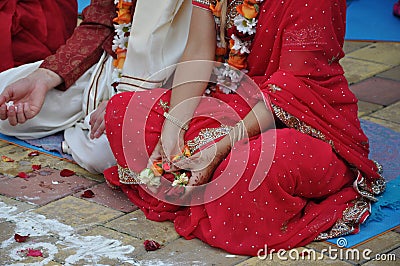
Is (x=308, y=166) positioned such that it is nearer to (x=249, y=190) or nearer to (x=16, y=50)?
(x=249, y=190)

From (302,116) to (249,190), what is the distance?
372 millimetres

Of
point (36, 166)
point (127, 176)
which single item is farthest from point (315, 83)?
point (36, 166)

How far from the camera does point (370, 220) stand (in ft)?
10.4

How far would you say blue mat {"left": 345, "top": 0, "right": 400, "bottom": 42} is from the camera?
18.2 ft

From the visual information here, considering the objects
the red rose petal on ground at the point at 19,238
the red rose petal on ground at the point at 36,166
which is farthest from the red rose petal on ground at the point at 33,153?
the red rose petal on ground at the point at 19,238

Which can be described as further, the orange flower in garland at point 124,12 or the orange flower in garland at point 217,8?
the orange flower in garland at point 124,12

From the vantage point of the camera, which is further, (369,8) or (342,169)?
(369,8)

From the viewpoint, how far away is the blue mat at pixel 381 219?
3.01 meters

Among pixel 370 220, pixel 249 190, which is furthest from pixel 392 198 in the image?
pixel 249 190

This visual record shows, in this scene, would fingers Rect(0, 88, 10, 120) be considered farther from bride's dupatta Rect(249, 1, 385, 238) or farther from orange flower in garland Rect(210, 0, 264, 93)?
bride's dupatta Rect(249, 1, 385, 238)

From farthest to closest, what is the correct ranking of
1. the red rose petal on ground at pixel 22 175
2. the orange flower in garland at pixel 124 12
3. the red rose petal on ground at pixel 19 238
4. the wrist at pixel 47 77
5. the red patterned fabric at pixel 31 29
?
the red patterned fabric at pixel 31 29, the wrist at pixel 47 77, the orange flower in garland at pixel 124 12, the red rose petal on ground at pixel 22 175, the red rose petal on ground at pixel 19 238

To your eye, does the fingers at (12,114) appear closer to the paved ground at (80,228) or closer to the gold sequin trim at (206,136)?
the paved ground at (80,228)

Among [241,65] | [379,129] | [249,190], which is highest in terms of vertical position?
[241,65]

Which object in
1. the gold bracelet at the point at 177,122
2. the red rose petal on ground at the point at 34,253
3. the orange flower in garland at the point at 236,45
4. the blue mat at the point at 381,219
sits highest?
the orange flower in garland at the point at 236,45
